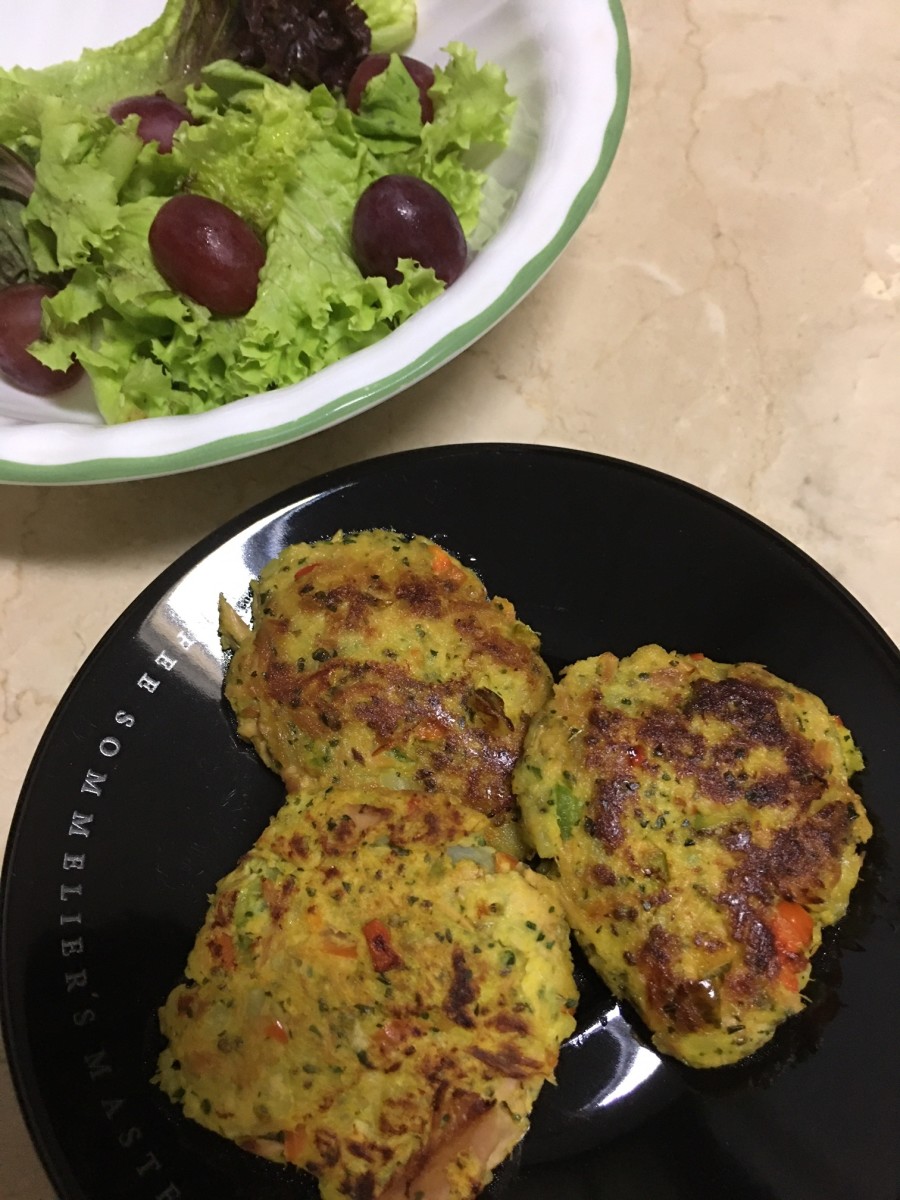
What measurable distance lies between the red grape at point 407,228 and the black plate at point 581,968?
1.20ft

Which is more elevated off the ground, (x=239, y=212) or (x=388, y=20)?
(x=388, y=20)

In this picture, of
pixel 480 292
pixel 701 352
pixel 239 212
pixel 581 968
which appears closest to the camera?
pixel 581 968

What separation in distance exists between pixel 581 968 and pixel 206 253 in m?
1.35

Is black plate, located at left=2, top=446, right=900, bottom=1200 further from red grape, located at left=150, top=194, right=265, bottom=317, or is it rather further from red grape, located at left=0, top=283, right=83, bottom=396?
red grape, located at left=0, top=283, right=83, bottom=396

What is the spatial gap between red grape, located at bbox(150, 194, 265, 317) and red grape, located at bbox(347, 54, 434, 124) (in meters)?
0.41

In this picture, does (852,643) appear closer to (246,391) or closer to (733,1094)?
(733,1094)

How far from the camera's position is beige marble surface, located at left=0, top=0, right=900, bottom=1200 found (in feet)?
6.21

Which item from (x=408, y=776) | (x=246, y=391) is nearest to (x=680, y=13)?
(x=246, y=391)

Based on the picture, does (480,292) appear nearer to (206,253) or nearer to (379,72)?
(206,253)

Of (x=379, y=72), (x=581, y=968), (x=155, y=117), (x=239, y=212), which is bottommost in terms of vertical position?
(x=581, y=968)

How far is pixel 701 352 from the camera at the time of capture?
2043mm

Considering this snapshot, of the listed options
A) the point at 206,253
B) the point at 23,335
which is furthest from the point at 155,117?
the point at 23,335

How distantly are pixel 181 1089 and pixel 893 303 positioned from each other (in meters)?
2.04

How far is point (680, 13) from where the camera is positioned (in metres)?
2.38
